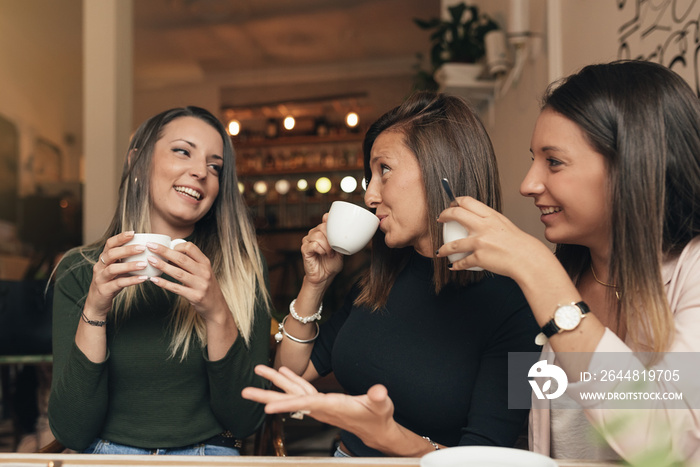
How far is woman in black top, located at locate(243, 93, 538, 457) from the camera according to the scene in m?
1.11

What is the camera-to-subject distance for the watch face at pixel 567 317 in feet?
2.59

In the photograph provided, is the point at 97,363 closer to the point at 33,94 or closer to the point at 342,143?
the point at 33,94

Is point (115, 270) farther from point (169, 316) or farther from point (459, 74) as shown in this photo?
point (459, 74)

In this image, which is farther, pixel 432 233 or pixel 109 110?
pixel 109 110

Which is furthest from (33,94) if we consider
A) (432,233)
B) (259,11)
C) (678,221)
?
(678,221)

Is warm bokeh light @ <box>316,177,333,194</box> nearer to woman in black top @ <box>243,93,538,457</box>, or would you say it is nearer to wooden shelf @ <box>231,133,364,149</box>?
wooden shelf @ <box>231,133,364,149</box>

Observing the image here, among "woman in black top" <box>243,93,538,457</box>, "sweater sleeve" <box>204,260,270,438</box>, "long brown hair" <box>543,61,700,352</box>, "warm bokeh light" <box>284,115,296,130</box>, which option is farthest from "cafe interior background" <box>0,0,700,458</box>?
"sweater sleeve" <box>204,260,270,438</box>

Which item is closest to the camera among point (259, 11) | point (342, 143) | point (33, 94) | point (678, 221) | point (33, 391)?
point (678, 221)

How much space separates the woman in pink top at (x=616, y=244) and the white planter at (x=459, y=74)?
1953 mm

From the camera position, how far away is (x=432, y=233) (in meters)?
1.19

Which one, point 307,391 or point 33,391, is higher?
point 307,391

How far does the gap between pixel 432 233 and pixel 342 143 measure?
588cm

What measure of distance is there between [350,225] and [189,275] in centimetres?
31

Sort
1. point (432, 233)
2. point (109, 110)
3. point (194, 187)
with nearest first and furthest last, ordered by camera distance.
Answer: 1. point (432, 233)
2. point (194, 187)
3. point (109, 110)
